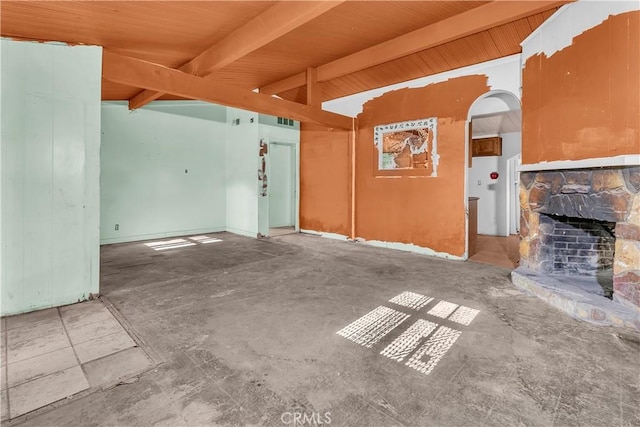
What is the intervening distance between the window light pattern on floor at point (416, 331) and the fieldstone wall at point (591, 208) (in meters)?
1.24

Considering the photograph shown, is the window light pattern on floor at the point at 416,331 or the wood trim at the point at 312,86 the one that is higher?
the wood trim at the point at 312,86

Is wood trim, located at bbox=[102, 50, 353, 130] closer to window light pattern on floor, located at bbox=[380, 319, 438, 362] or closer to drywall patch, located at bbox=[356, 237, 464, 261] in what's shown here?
drywall patch, located at bbox=[356, 237, 464, 261]

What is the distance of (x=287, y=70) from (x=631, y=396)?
5599 millimetres

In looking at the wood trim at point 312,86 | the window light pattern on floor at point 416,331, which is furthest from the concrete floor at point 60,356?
the wood trim at point 312,86

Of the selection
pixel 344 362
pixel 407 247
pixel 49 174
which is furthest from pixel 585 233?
pixel 49 174

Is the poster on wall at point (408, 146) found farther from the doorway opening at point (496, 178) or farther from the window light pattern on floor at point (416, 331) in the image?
the window light pattern on floor at point (416, 331)

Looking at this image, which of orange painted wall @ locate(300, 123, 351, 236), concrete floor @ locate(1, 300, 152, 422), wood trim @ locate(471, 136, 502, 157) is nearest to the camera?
concrete floor @ locate(1, 300, 152, 422)

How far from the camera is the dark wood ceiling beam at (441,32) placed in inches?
122

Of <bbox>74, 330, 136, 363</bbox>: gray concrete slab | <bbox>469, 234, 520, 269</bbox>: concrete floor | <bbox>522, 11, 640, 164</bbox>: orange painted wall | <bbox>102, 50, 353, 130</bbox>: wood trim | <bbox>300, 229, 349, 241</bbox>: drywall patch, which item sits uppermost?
<bbox>102, 50, 353, 130</bbox>: wood trim

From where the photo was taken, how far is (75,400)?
1.57 metres

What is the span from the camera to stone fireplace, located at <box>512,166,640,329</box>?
2.47 meters

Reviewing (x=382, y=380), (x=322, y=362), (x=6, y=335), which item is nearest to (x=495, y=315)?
(x=382, y=380)

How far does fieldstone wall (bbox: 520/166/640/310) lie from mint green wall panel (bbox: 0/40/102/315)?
15.9 feet

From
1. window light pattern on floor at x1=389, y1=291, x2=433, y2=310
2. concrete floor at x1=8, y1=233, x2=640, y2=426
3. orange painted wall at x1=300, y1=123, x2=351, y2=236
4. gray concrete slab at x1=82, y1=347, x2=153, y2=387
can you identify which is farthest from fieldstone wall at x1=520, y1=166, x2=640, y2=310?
gray concrete slab at x1=82, y1=347, x2=153, y2=387
